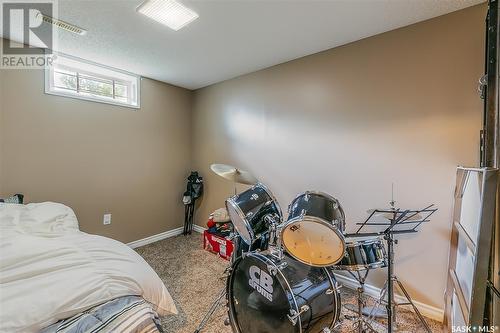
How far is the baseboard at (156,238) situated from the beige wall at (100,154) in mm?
65

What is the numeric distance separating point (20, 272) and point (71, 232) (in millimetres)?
622

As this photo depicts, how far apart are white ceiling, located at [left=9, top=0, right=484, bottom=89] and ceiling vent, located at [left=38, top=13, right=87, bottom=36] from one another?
63mm

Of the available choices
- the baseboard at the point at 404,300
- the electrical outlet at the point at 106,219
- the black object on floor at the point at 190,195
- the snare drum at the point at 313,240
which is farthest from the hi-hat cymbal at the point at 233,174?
the electrical outlet at the point at 106,219

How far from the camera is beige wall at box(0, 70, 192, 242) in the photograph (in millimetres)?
2385

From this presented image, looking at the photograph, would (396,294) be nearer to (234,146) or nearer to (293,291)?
(293,291)

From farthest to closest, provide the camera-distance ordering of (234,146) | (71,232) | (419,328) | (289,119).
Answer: (234,146) → (289,119) → (419,328) → (71,232)

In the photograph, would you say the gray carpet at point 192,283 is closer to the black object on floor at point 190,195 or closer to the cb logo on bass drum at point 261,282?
the black object on floor at point 190,195

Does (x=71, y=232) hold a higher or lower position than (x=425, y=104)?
lower

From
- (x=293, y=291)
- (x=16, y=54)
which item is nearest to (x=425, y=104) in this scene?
(x=293, y=291)

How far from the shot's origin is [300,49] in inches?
96.8

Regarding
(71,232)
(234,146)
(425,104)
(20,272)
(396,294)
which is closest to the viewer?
(20,272)

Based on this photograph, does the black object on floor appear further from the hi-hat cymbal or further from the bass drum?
the bass drum

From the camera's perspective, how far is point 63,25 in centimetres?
204

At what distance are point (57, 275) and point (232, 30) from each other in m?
2.16
